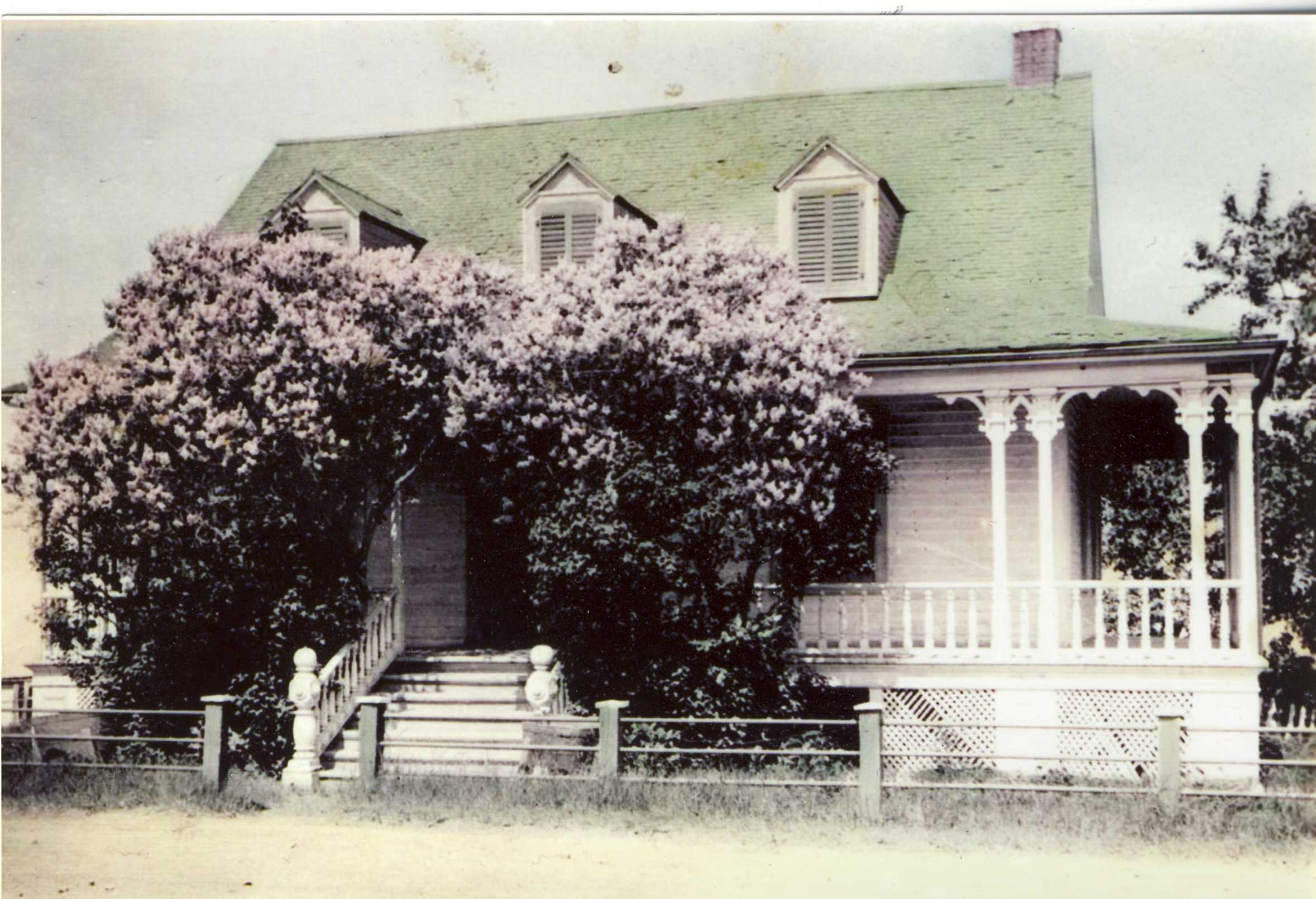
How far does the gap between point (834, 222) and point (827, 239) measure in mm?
236

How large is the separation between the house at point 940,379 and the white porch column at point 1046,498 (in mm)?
29

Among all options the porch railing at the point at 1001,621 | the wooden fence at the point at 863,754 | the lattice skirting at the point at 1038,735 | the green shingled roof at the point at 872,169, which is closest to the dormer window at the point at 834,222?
the green shingled roof at the point at 872,169

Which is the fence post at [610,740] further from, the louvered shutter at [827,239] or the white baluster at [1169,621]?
the louvered shutter at [827,239]

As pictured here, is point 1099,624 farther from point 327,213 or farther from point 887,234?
point 327,213

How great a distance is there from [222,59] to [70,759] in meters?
7.40

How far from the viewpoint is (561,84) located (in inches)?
545

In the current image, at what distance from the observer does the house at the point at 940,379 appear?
572 inches

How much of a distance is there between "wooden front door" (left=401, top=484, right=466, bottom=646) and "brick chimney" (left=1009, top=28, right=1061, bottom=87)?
988 centimetres

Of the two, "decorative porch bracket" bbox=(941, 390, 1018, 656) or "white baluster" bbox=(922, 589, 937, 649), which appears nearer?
"decorative porch bracket" bbox=(941, 390, 1018, 656)

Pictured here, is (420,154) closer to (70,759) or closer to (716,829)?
(70,759)

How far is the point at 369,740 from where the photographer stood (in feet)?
43.2

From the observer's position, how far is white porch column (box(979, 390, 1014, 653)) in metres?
14.8

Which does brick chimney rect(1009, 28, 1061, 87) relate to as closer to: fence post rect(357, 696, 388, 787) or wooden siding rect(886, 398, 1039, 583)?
wooden siding rect(886, 398, 1039, 583)

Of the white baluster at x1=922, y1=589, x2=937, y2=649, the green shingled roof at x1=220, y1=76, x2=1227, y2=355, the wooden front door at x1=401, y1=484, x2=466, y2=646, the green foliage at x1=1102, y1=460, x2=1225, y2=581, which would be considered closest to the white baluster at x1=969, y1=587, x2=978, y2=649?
the white baluster at x1=922, y1=589, x2=937, y2=649
